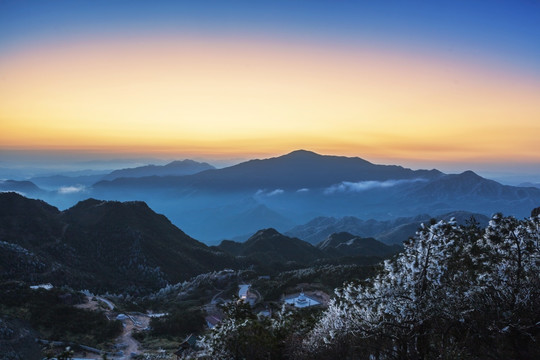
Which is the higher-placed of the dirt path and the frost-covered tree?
the frost-covered tree

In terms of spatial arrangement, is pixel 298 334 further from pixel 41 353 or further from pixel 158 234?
pixel 158 234

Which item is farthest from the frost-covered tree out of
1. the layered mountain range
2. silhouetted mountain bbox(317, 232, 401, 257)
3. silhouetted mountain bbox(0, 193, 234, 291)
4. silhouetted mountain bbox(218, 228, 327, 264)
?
silhouetted mountain bbox(317, 232, 401, 257)

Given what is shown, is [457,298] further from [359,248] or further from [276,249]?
[359,248]

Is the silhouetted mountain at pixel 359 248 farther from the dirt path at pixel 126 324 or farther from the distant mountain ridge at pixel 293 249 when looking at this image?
the dirt path at pixel 126 324

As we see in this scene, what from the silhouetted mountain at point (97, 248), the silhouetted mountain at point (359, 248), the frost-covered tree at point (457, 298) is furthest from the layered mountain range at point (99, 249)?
the frost-covered tree at point (457, 298)

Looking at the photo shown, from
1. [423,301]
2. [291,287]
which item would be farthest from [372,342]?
[291,287]

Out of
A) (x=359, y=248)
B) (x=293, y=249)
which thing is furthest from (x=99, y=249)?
(x=359, y=248)

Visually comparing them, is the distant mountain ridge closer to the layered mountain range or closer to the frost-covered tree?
the layered mountain range
